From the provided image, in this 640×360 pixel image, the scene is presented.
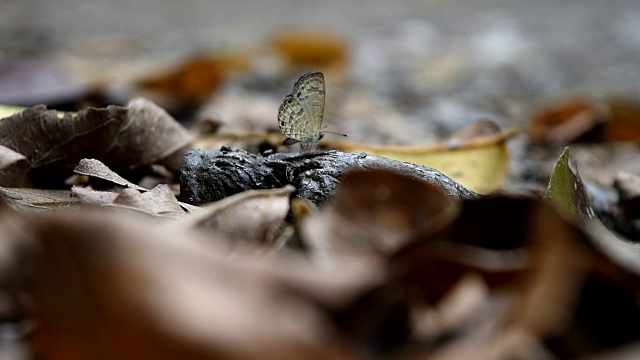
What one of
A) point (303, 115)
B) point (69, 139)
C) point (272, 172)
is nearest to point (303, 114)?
point (303, 115)

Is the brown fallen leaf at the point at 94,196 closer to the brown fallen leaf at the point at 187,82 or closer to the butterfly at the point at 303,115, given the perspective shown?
the butterfly at the point at 303,115

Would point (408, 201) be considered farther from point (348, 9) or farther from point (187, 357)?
point (348, 9)

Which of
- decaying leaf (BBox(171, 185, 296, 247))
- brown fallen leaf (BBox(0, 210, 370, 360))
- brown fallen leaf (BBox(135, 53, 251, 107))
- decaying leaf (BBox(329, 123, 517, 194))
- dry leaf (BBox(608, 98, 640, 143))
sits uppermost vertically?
brown fallen leaf (BBox(0, 210, 370, 360))

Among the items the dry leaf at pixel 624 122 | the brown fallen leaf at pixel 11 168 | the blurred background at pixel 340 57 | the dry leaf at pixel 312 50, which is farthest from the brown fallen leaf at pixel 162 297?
the dry leaf at pixel 312 50

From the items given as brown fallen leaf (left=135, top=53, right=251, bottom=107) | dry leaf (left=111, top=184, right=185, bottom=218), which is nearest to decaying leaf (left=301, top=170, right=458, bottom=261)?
dry leaf (left=111, top=184, right=185, bottom=218)

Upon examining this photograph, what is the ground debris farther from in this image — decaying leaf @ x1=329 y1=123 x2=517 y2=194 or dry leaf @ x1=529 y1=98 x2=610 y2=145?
dry leaf @ x1=529 y1=98 x2=610 y2=145

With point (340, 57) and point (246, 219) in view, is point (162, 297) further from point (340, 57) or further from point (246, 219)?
point (340, 57)

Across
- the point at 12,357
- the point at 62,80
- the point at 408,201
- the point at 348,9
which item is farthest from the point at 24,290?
the point at 348,9

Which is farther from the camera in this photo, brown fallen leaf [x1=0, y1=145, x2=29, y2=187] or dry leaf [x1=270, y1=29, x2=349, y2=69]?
dry leaf [x1=270, y1=29, x2=349, y2=69]
